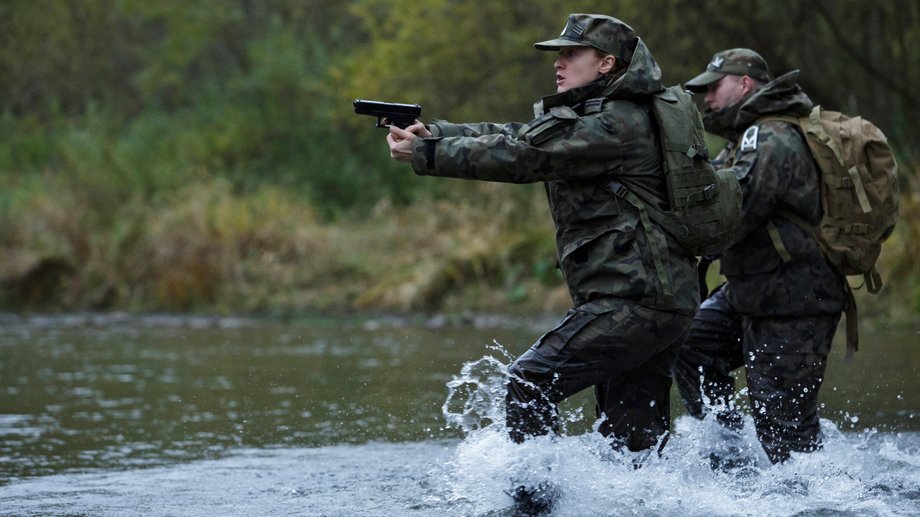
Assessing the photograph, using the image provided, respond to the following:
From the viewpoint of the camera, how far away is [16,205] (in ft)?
66.8

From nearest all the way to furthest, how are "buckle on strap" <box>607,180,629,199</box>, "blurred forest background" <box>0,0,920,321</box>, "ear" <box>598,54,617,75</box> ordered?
"buckle on strap" <box>607,180,629,199</box>, "ear" <box>598,54,617,75</box>, "blurred forest background" <box>0,0,920,321</box>

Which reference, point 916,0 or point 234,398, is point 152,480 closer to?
point 234,398

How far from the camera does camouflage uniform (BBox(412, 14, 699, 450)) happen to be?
4.93 meters

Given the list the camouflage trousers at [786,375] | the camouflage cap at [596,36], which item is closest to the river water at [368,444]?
the camouflage trousers at [786,375]

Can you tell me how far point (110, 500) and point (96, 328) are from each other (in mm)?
11137

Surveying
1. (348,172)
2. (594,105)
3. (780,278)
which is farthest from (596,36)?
(348,172)

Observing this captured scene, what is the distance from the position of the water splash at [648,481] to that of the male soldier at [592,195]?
16 centimetres

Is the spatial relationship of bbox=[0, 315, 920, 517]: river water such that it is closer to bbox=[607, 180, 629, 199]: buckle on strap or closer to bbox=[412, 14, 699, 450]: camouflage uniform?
bbox=[412, 14, 699, 450]: camouflage uniform

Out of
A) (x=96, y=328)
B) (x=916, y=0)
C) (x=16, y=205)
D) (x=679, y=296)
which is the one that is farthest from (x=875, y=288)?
(x=16, y=205)

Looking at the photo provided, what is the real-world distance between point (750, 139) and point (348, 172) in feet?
63.8

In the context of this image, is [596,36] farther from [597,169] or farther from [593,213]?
[593,213]

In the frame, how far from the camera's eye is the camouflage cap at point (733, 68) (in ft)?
20.7

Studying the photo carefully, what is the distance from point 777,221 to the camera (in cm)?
600

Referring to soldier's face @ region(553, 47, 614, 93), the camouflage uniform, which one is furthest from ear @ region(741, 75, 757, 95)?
soldier's face @ region(553, 47, 614, 93)
